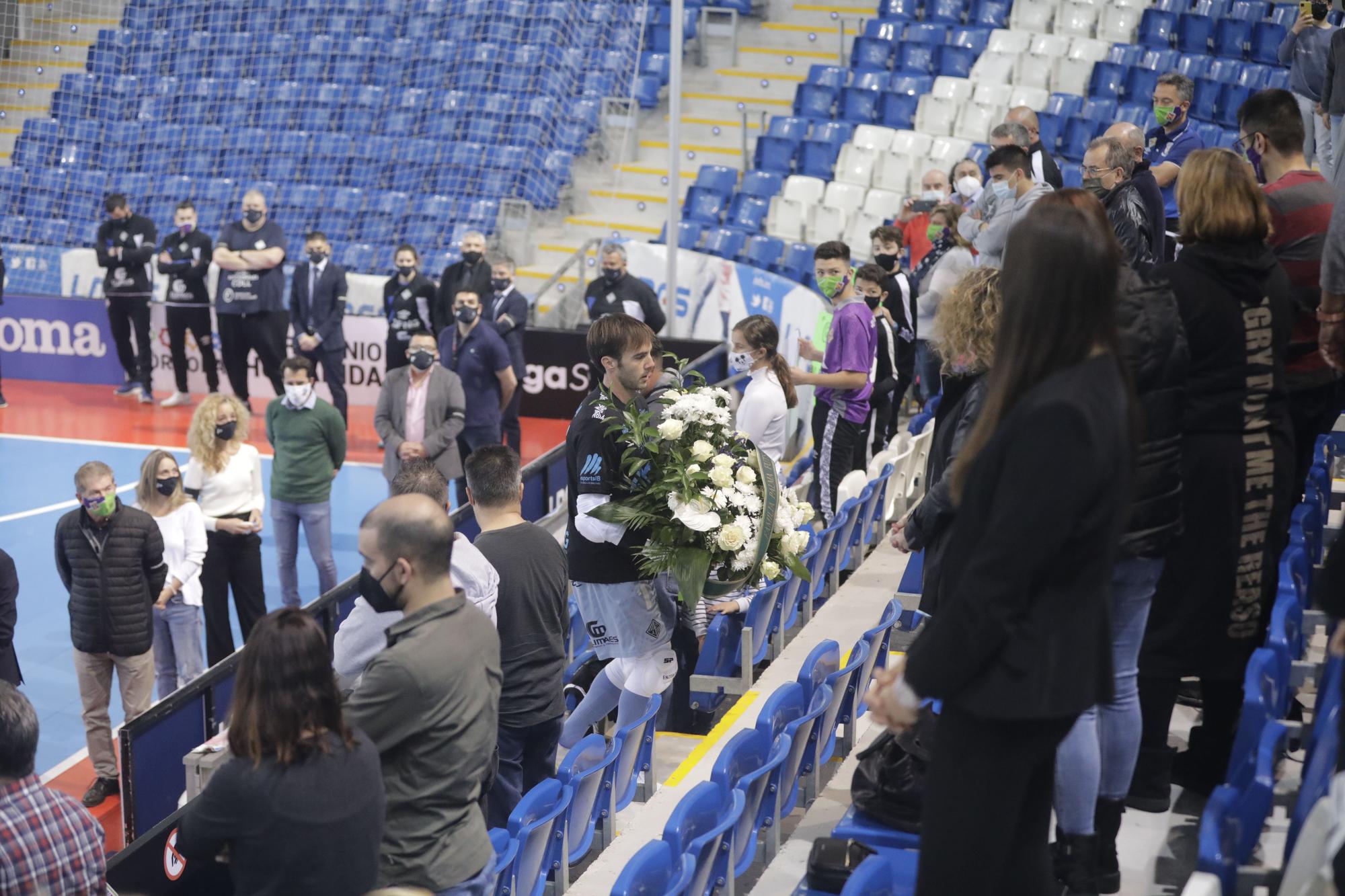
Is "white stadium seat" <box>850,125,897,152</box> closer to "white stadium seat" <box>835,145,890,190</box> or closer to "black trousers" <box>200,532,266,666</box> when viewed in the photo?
"white stadium seat" <box>835,145,890,190</box>

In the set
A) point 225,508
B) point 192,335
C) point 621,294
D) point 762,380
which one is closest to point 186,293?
point 192,335

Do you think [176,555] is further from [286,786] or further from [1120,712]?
[1120,712]

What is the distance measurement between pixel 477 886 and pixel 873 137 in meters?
12.1

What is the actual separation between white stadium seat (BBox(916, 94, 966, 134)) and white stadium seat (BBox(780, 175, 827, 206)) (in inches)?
44.7

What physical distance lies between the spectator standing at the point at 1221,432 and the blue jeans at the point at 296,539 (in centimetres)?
573

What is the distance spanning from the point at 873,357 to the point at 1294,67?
106 inches

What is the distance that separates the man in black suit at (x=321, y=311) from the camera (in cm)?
1249

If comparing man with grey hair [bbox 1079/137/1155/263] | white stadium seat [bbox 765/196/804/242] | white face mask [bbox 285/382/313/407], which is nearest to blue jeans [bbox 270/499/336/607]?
white face mask [bbox 285/382/313/407]

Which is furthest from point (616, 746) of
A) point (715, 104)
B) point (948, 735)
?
point (715, 104)

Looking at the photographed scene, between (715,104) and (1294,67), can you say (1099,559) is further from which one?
(715,104)

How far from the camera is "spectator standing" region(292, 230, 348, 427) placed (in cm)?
1249

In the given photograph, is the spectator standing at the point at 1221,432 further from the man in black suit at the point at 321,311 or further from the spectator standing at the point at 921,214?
the man in black suit at the point at 321,311

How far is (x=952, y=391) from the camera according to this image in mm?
3557

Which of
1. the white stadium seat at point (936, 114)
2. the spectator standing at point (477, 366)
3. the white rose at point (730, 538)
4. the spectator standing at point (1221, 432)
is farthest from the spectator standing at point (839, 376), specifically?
the white stadium seat at point (936, 114)
